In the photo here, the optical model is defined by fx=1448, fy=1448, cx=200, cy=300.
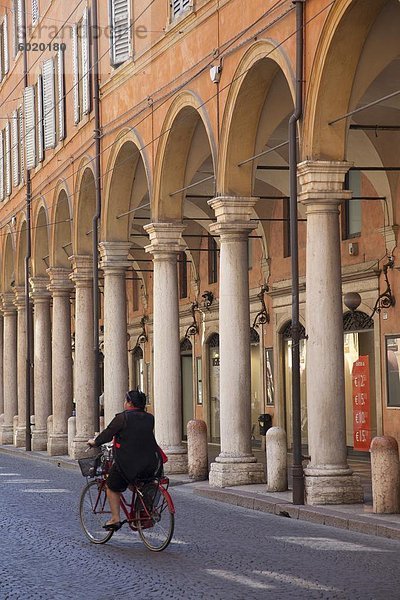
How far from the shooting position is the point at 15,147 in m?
40.9

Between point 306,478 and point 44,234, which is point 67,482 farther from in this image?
point 44,234

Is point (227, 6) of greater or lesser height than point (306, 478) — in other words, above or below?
above

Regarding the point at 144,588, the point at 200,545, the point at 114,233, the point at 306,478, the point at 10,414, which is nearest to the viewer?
the point at 144,588

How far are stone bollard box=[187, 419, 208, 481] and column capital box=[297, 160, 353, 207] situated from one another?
559 centimetres

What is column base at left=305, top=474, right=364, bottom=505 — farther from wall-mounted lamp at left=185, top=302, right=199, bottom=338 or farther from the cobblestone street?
wall-mounted lamp at left=185, top=302, right=199, bottom=338

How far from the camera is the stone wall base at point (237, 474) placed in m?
20.2

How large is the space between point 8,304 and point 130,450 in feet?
90.7

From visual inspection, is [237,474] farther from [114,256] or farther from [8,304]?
[8,304]

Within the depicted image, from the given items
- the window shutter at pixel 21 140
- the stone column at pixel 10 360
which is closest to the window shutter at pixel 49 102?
the window shutter at pixel 21 140

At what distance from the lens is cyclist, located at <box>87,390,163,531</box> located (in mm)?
13211

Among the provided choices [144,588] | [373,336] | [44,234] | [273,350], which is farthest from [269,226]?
[144,588]

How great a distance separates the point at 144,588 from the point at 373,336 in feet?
49.7

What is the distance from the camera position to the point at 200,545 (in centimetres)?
1362

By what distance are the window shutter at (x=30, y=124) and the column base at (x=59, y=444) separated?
812cm
